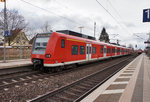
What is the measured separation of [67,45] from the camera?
9.53 meters

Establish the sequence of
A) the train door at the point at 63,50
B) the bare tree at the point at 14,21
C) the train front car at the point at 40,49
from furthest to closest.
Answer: the bare tree at the point at 14,21 < the train door at the point at 63,50 < the train front car at the point at 40,49

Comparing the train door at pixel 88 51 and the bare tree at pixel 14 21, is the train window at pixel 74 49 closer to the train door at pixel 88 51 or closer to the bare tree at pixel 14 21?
the train door at pixel 88 51

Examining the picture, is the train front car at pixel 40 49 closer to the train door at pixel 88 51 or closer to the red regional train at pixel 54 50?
the red regional train at pixel 54 50

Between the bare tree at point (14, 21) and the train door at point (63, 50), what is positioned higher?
the bare tree at point (14, 21)

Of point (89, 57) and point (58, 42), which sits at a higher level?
point (58, 42)

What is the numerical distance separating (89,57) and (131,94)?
8690 millimetres

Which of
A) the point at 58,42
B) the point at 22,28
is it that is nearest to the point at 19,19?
the point at 22,28

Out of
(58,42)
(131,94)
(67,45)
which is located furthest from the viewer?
(67,45)

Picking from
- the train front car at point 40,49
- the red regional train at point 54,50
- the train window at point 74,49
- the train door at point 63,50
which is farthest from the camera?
the train window at point 74,49

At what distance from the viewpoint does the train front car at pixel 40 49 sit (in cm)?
866

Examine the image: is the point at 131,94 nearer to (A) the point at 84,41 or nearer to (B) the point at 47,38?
(B) the point at 47,38

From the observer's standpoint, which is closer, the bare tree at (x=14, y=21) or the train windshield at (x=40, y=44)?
the train windshield at (x=40, y=44)

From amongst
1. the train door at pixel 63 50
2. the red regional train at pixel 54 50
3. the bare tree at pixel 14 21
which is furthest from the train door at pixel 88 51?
the bare tree at pixel 14 21

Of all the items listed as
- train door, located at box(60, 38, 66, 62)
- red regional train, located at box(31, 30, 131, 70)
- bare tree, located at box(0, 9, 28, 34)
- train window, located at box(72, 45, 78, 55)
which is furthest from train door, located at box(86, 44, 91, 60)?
bare tree, located at box(0, 9, 28, 34)
